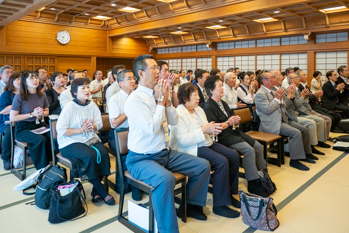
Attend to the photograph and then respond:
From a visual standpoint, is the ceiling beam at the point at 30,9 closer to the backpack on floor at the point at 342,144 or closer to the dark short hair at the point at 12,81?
the dark short hair at the point at 12,81

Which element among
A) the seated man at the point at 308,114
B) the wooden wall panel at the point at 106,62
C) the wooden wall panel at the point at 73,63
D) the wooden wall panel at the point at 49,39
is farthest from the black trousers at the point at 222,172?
the wooden wall panel at the point at 106,62

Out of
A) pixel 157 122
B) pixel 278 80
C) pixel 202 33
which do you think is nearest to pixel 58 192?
pixel 157 122

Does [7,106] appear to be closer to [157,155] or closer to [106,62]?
[157,155]

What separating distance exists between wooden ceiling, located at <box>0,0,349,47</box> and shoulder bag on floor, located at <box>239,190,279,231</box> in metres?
5.65

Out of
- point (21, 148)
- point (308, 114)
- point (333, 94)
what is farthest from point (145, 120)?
point (333, 94)

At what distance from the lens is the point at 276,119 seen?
4.04 metres

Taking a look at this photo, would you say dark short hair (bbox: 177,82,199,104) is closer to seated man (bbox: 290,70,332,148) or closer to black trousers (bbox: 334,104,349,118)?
seated man (bbox: 290,70,332,148)

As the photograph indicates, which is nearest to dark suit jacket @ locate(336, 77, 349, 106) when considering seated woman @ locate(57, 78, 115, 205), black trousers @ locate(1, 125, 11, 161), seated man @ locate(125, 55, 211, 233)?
seated man @ locate(125, 55, 211, 233)

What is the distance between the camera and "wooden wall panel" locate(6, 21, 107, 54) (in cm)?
997

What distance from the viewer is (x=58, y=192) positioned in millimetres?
2475

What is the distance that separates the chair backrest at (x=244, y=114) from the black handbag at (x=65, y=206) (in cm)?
231

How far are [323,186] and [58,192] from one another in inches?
115

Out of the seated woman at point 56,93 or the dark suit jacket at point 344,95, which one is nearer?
the seated woman at point 56,93

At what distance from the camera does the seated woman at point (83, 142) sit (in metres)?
2.73
